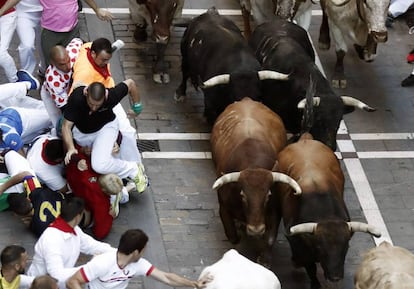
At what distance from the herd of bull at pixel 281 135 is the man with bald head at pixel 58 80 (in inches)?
74.7

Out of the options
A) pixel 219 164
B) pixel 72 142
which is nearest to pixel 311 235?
pixel 219 164

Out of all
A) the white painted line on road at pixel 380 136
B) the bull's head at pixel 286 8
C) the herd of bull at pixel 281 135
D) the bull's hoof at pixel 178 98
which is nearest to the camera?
the herd of bull at pixel 281 135

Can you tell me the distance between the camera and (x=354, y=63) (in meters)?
17.0

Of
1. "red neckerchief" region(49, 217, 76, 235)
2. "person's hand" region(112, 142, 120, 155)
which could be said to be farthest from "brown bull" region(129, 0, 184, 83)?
"red neckerchief" region(49, 217, 76, 235)

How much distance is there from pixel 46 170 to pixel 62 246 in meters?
2.01

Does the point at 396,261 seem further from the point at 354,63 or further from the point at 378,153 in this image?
the point at 354,63

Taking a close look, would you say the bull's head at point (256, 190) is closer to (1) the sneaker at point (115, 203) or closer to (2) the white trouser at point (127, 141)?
(1) the sneaker at point (115, 203)

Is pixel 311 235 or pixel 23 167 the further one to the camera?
pixel 23 167

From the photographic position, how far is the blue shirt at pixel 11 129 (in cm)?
1284

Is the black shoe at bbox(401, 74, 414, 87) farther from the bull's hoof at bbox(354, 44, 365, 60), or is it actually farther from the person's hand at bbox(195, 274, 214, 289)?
the person's hand at bbox(195, 274, 214, 289)

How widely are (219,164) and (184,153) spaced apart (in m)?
1.57

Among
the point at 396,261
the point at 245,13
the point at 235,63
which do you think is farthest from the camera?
the point at 245,13

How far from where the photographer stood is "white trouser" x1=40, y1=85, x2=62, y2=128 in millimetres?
13633

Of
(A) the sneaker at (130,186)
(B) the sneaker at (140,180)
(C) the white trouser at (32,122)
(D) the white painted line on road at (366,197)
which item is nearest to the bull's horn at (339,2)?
(D) the white painted line on road at (366,197)
